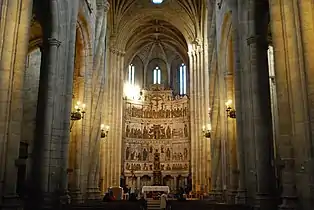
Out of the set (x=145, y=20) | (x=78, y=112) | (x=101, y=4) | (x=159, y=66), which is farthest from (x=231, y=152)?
(x=159, y=66)

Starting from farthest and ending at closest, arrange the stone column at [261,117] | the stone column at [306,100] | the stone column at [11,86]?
the stone column at [261,117] → the stone column at [11,86] → the stone column at [306,100]

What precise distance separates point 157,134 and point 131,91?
655 centimetres

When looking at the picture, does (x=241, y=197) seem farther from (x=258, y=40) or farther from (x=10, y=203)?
(x=10, y=203)

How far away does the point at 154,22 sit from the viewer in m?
40.4

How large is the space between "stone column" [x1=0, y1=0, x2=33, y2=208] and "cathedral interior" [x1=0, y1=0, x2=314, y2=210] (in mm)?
30

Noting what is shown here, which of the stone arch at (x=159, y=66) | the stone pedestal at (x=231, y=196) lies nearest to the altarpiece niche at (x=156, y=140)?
the stone arch at (x=159, y=66)

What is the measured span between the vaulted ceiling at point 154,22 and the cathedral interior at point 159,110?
126mm

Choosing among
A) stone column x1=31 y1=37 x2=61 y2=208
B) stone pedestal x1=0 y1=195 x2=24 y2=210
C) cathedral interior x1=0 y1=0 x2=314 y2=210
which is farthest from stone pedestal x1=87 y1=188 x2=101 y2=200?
stone pedestal x1=0 y1=195 x2=24 y2=210

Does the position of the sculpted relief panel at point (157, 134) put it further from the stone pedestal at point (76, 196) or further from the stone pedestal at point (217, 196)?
the stone pedestal at point (76, 196)

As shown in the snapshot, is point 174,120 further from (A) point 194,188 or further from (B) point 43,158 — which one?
(B) point 43,158

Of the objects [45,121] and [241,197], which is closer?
[45,121]

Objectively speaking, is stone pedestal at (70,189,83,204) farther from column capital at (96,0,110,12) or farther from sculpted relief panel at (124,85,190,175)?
sculpted relief panel at (124,85,190,175)

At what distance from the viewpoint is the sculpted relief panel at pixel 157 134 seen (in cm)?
4178

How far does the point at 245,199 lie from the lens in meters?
13.5
